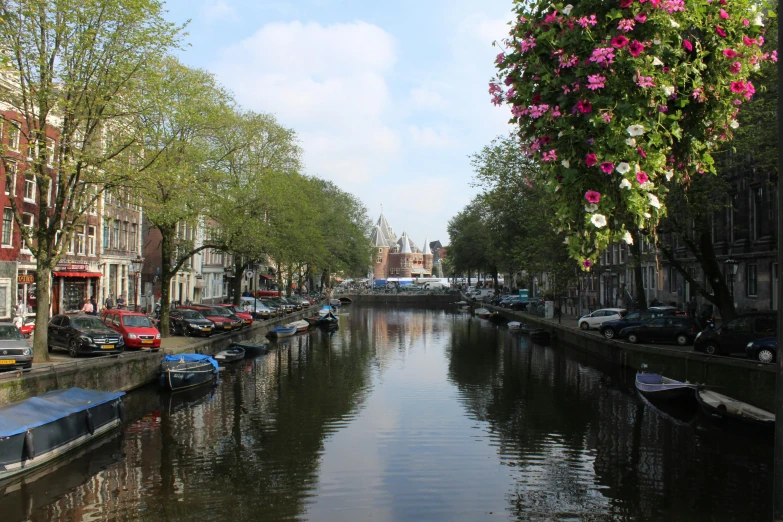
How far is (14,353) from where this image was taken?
1845 cm

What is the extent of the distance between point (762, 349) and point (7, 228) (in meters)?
35.2

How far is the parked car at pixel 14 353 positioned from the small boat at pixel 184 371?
5.22 metres

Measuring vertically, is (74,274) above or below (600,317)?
A: above

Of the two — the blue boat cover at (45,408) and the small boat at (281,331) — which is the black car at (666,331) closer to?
the blue boat cover at (45,408)

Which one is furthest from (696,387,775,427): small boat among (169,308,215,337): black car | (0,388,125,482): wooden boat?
(169,308,215,337): black car

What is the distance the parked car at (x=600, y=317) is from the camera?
3981 centimetres

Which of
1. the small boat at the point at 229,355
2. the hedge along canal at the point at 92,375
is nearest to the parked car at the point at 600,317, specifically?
the small boat at the point at 229,355

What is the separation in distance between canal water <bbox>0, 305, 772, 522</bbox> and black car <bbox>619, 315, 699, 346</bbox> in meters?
3.89

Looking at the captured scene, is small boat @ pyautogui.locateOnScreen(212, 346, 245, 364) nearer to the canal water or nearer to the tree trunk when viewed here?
the canal water

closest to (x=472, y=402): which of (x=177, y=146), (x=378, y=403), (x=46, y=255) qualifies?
(x=378, y=403)

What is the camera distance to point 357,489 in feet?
44.8

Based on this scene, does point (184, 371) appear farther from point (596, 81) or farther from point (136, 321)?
point (596, 81)

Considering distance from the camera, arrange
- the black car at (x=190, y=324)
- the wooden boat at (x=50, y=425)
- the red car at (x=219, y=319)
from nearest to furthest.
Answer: the wooden boat at (x=50, y=425)
the black car at (x=190, y=324)
the red car at (x=219, y=319)

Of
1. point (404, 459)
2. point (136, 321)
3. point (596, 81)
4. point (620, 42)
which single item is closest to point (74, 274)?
point (136, 321)
